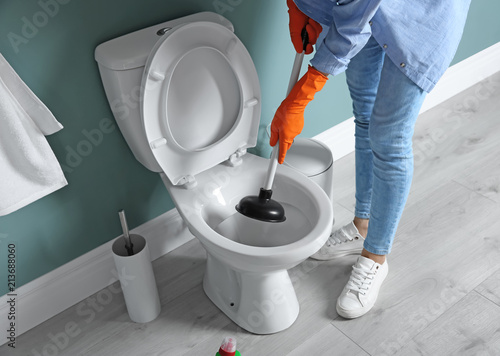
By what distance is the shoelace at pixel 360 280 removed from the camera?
164 cm

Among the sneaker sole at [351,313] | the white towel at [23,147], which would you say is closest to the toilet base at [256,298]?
the sneaker sole at [351,313]

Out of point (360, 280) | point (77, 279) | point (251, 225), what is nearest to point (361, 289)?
point (360, 280)

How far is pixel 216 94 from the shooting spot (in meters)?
1.53

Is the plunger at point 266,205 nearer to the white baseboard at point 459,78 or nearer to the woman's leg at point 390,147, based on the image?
the woman's leg at point 390,147

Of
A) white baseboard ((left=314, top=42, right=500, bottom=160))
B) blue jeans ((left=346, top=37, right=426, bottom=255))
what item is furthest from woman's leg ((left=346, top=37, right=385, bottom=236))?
white baseboard ((left=314, top=42, right=500, bottom=160))

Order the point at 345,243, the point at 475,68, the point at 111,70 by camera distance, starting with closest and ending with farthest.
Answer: the point at 111,70, the point at 345,243, the point at 475,68

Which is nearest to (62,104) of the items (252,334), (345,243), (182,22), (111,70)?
(111,70)

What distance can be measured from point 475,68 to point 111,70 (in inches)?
73.2

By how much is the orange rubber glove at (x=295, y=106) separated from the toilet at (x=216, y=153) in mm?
195

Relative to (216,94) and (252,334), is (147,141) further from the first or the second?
(252,334)

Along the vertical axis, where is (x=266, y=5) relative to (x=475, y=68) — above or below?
above

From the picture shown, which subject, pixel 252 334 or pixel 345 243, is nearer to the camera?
pixel 252 334

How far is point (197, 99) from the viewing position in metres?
1.50

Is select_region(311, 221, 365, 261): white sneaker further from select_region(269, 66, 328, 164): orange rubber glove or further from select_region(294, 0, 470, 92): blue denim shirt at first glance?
select_region(294, 0, 470, 92): blue denim shirt
